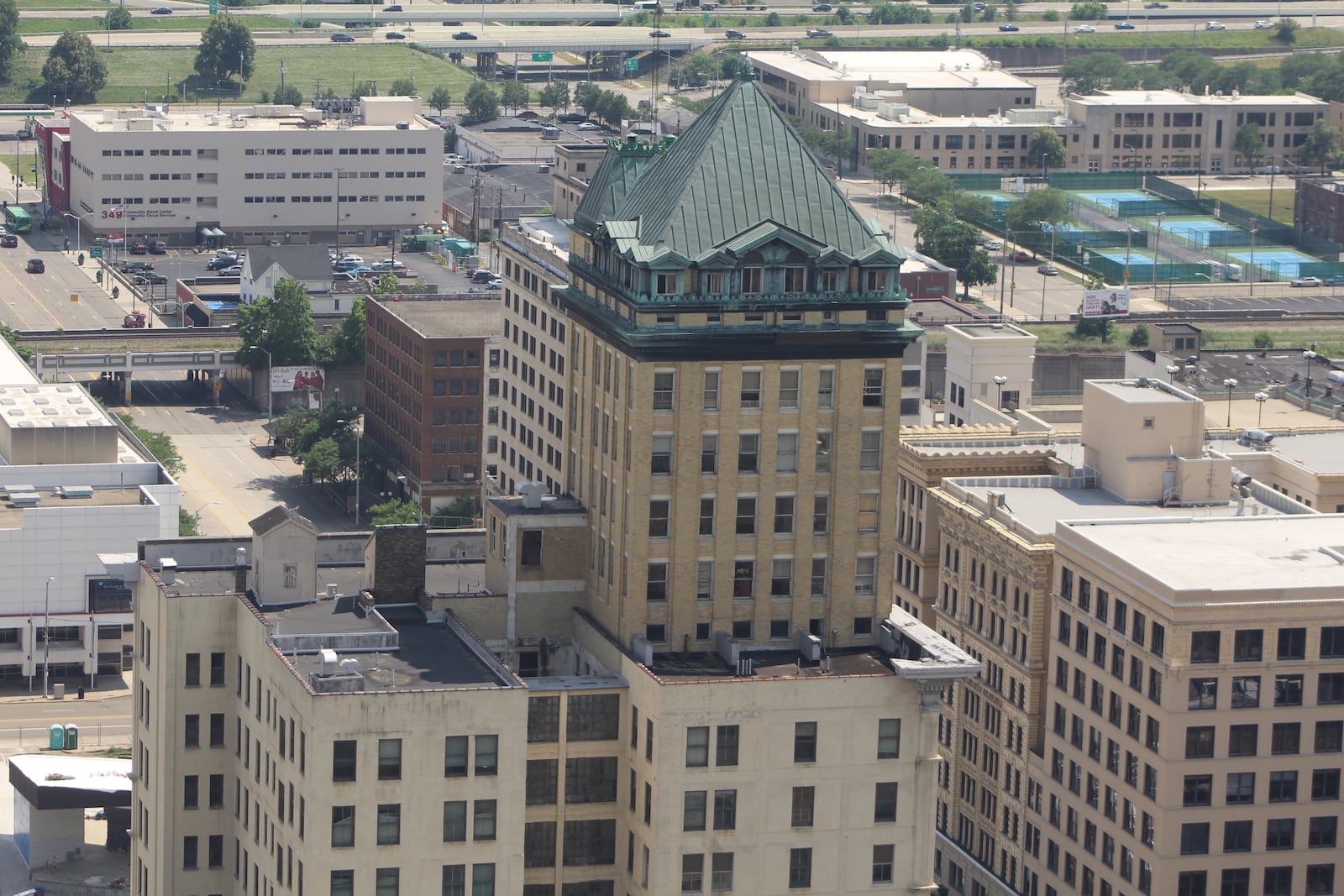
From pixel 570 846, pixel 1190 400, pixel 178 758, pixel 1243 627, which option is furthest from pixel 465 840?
pixel 1190 400

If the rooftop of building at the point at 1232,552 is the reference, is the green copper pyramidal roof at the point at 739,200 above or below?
above

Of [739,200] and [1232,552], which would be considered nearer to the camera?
[739,200]

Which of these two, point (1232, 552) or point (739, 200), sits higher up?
point (739, 200)

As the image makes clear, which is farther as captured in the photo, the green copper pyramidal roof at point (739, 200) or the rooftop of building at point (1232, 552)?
the rooftop of building at point (1232, 552)
